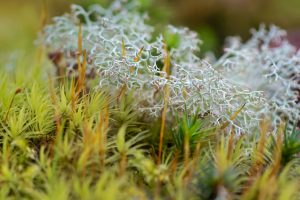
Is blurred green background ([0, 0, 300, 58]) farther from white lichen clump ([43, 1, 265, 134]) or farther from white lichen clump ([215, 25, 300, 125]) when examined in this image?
white lichen clump ([43, 1, 265, 134])

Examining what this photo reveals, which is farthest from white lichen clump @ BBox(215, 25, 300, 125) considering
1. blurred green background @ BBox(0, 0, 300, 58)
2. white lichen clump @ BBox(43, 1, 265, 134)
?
blurred green background @ BBox(0, 0, 300, 58)

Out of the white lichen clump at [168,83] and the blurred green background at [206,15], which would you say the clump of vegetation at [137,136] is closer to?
the white lichen clump at [168,83]

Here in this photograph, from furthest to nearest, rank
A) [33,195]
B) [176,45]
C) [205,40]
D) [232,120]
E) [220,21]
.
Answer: [220,21], [205,40], [176,45], [232,120], [33,195]

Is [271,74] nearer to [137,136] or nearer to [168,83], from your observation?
[168,83]

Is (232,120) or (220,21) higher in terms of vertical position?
(220,21)

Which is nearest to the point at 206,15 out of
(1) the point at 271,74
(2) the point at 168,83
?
(1) the point at 271,74

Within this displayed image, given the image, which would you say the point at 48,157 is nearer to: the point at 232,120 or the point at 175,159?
the point at 175,159

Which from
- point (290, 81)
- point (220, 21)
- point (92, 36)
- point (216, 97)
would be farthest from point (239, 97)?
point (220, 21)
